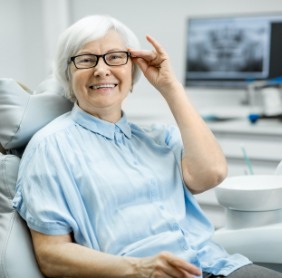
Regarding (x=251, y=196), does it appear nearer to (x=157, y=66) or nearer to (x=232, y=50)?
(x=157, y=66)

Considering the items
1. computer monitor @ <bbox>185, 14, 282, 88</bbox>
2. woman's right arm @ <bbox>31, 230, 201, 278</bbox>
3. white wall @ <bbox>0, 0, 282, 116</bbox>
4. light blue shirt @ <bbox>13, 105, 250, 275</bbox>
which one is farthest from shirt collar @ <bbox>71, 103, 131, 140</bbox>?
computer monitor @ <bbox>185, 14, 282, 88</bbox>

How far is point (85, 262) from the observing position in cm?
143

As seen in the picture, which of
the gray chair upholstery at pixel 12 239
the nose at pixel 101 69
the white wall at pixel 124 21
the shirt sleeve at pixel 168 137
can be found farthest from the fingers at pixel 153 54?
the white wall at pixel 124 21

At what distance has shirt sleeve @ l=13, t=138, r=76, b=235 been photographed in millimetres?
1465

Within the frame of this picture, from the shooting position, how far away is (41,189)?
150cm

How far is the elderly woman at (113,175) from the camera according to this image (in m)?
1.47

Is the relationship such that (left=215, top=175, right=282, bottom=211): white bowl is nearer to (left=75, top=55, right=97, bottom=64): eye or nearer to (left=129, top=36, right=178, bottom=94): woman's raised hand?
(left=129, top=36, right=178, bottom=94): woman's raised hand

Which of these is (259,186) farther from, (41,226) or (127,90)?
(41,226)

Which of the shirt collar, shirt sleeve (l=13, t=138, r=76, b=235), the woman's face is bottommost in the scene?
shirt sleeve (l=13, t=138, r=76, b=235)

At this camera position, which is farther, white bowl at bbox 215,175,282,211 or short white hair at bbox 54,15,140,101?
white bowl at bbox 215,175,282,211

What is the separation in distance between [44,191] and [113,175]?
0.65 ft

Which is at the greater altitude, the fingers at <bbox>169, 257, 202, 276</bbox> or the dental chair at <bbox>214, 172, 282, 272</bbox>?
the fingers at <bbox>169, 257, 202, 276</bbox>

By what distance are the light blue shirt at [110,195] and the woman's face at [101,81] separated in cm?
4

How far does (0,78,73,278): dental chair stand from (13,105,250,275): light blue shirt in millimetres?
57
